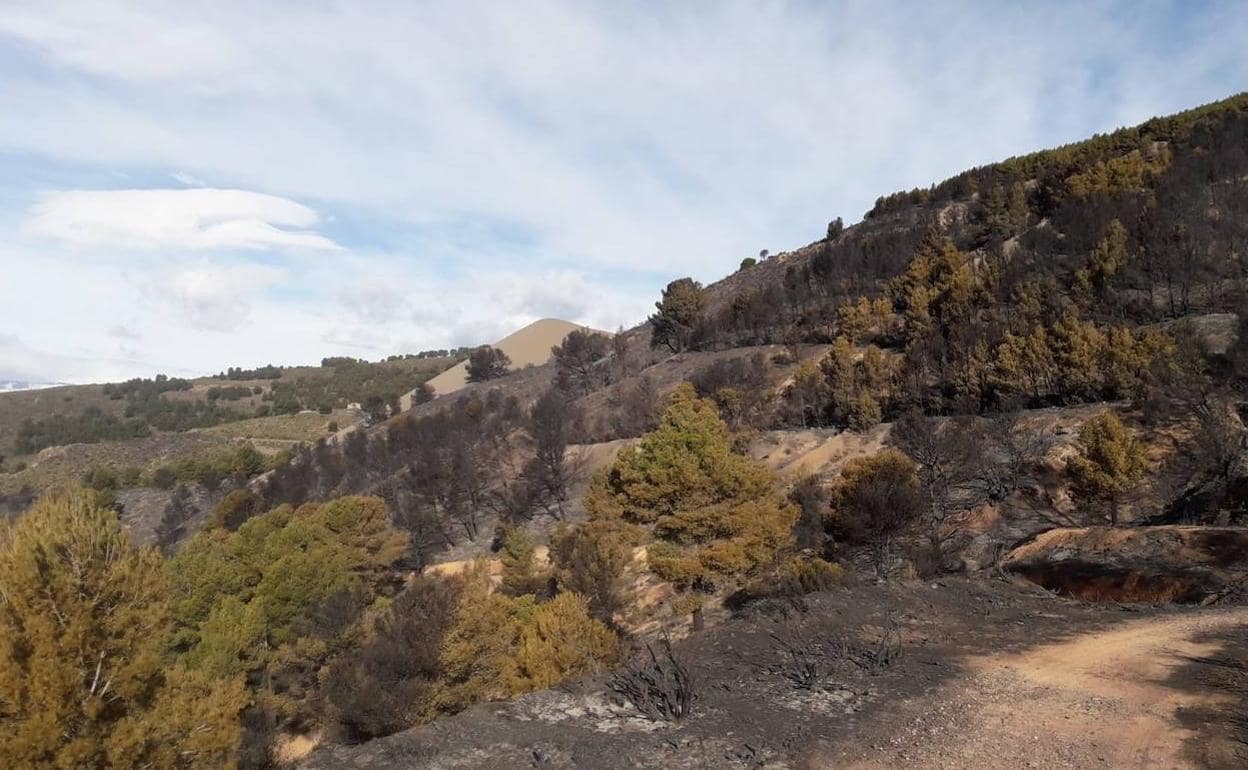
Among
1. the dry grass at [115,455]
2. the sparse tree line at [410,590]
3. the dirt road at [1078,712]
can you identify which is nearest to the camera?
the dirt road at [1078,712]

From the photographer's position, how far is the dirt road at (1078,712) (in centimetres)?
703

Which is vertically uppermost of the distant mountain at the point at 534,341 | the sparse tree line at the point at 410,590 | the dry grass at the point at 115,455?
the distant mountain at the point at 534,341

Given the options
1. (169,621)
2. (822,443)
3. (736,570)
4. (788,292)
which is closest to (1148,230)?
(822,443)

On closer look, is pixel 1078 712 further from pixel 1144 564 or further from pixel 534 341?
pixel 534 341

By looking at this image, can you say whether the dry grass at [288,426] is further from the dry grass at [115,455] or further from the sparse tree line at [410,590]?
the sparse tree line at [410,590]

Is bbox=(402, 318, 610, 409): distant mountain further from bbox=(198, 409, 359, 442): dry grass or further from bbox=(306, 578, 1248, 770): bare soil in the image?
bbox=(306, 578, 1248, 770): bare soil

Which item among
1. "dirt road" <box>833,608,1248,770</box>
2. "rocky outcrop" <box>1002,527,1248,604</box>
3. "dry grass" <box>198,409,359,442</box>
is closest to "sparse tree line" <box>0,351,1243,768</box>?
"dirt road" <box>833,608,1248,770</box>

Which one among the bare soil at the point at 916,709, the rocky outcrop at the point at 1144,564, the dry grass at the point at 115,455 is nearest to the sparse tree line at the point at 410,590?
the bare soil at the point at 916,709

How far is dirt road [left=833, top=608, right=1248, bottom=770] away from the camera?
703 cm

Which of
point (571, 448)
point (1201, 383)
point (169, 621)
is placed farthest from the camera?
point (571, 448)

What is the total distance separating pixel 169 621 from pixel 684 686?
8.19m

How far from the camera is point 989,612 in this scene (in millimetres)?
12961

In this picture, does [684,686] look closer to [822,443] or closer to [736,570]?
[736,570]

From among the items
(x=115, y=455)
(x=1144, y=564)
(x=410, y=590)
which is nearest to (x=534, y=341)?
(x=115, y=455)
